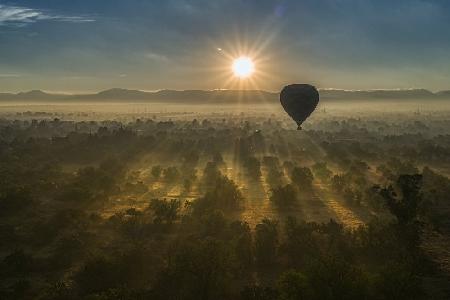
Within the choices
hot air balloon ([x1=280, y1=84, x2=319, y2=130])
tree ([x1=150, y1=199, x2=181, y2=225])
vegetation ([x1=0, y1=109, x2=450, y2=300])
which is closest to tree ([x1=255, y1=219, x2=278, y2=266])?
vegetation ([x1=0, y1=109, x2=450, y2=300])

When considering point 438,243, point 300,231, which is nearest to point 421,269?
point 438,243

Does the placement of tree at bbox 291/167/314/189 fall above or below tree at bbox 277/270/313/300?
below

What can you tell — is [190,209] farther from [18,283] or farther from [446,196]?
[446,196]

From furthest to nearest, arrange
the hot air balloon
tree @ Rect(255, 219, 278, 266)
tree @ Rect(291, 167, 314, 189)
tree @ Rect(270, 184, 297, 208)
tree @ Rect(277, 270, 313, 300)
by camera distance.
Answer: the hot air balloon, tree @ Rect(291, 167, 314, 189), tree @ Rect(270, 184, 297, 208), tree @ Rect(255, 219, 278, 266), tree @ Rect(277, 270, 313, 300)

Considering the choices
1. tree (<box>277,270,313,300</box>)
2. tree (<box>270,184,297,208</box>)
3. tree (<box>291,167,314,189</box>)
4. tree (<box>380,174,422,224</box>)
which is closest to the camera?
tree (<box>277,270,313,300</box>)

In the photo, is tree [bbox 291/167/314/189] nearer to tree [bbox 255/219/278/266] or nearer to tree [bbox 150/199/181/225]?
tree [bbox 150/199/181/225]

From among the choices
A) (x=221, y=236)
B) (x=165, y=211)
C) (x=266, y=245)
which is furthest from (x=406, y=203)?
(x=165, y=211)

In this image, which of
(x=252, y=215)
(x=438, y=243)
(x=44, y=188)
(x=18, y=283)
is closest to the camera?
(x=18, y=283)

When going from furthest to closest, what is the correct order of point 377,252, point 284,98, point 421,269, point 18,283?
point 284,98 < point 377,252 < point 421,269 < point 18,283
